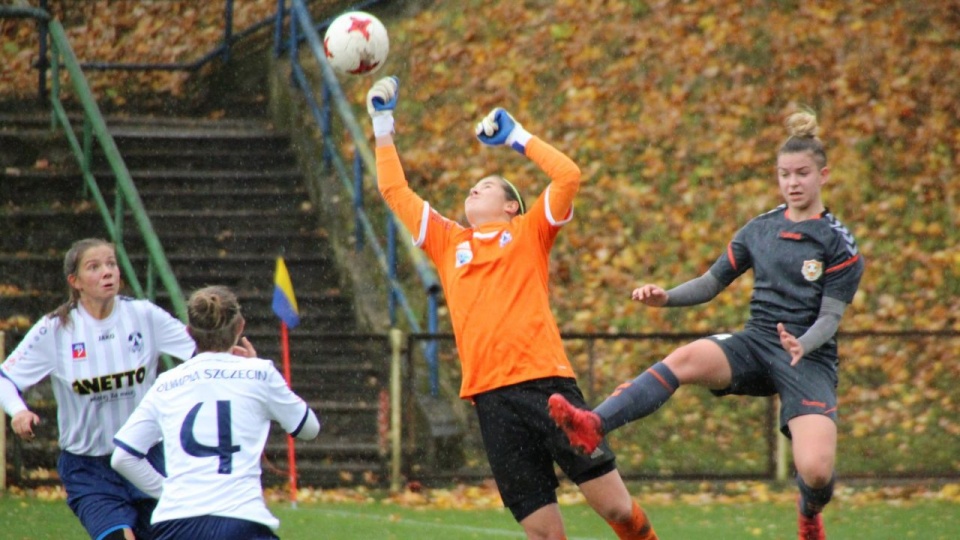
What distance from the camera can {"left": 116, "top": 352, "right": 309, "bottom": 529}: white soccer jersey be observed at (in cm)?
499

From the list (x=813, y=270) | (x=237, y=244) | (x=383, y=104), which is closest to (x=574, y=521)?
(x=813, y=270)

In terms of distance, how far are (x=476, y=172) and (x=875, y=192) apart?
4310mm

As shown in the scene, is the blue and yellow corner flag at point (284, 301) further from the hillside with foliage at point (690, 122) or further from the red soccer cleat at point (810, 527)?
the red soccer cleat at point (810, 527)

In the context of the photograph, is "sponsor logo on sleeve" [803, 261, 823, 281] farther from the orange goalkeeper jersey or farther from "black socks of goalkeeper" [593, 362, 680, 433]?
the orange goalkeeper jersey

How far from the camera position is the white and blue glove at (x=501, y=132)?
21.0 feet

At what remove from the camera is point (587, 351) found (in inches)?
478

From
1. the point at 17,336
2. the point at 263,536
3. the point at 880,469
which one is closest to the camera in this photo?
the point at 263,536

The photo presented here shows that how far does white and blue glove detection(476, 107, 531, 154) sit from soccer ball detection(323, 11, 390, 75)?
0.99 m

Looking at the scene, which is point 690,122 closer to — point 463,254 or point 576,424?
point 463,254

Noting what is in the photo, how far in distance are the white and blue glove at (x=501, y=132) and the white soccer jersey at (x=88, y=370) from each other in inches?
68.8

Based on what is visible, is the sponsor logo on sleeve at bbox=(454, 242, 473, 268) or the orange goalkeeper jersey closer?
the orange goalkeeper jersey

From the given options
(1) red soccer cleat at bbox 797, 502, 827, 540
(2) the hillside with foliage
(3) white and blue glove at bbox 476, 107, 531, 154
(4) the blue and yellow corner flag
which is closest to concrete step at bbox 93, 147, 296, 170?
(2) the hillside with foliage

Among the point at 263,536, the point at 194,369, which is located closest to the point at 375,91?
the point at 194,369

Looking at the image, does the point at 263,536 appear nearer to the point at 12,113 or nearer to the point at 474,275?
the point at 474,275
